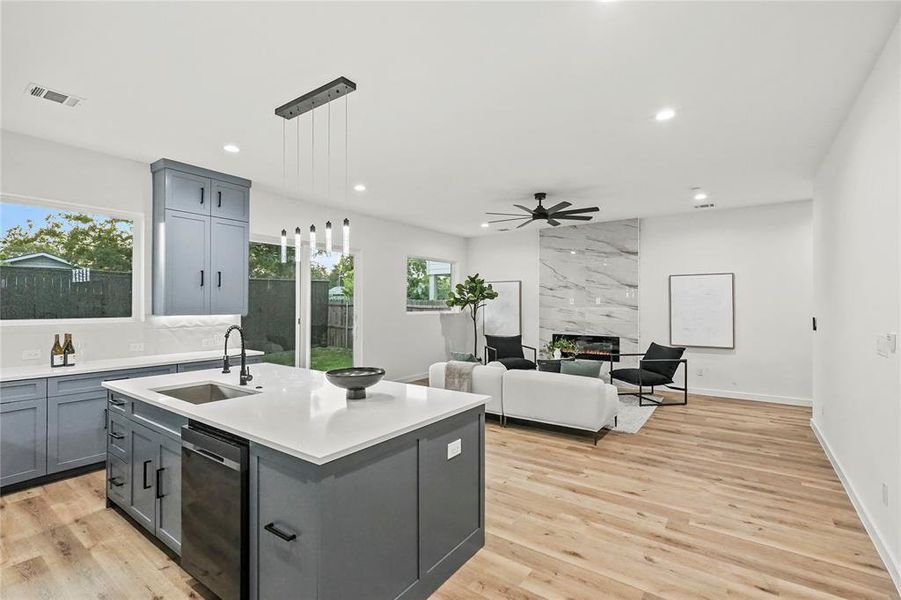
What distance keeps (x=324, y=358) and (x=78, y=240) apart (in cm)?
306

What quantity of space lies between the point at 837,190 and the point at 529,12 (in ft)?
10.3

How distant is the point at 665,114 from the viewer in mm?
3188

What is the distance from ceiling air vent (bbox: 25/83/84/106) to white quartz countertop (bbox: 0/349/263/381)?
197cm

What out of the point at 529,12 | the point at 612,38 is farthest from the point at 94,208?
the point at 612,38

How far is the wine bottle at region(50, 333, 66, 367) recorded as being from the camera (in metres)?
3.57

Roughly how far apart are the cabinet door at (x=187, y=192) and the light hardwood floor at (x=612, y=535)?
8.24 ft

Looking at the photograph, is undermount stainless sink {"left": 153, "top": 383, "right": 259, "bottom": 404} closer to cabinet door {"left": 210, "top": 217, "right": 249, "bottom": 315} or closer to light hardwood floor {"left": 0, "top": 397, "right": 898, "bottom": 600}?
light hardwood floor {"left": 0, "top": 397, "right": 898, "bottom": 600}

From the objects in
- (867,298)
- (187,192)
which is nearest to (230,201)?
(187,192)

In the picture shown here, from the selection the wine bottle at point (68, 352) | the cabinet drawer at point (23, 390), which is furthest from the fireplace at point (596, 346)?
the cabinet drawer at point (23, 390)

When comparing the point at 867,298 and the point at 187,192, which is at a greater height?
the point at 187,192

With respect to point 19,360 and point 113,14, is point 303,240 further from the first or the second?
point 113,14

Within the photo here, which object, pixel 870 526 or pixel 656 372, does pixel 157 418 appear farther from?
pixel 656 372

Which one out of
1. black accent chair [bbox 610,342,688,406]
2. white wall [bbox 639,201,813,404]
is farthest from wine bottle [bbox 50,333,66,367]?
white wall [bbox 639,201,813,404]

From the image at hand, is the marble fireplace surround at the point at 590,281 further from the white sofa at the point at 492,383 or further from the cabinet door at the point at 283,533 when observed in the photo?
the cabinet door at the point at 283,533
